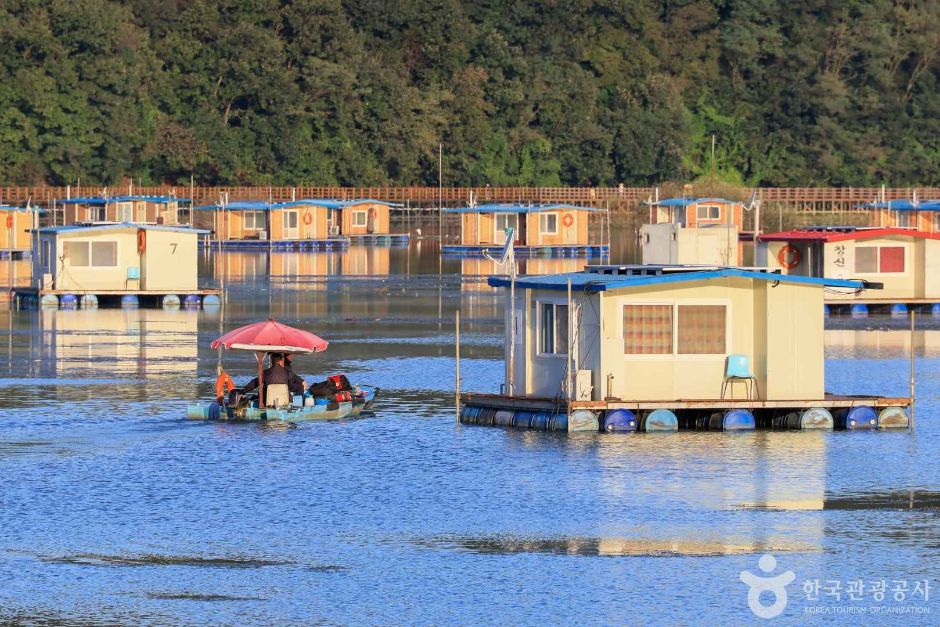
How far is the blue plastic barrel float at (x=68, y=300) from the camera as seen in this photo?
70125 millimetres

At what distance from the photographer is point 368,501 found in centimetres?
3070

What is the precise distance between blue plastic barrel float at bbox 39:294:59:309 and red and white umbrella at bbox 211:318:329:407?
3333 cm

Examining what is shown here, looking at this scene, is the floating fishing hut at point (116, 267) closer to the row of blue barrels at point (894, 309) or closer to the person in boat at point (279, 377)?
the row of blue barrels at point (894, 309)

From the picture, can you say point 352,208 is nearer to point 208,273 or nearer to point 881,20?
point 208,273

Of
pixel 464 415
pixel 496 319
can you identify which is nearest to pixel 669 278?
pixel 464 415

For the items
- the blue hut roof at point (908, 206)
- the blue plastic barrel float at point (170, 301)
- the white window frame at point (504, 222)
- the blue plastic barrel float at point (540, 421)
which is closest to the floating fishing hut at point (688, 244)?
the blue plastic barrel float at point (170, 301)

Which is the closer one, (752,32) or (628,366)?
A: (628,366)

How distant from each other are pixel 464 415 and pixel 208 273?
6218cm

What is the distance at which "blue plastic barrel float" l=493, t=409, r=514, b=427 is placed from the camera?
37.7 metres

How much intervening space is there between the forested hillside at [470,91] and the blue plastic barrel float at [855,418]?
382 feet

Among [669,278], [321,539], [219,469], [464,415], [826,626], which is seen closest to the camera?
[826,626]

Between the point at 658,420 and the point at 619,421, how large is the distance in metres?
0.85

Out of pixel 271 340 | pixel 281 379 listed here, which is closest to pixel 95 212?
pixel 281 379

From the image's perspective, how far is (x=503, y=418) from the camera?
1490 inches
